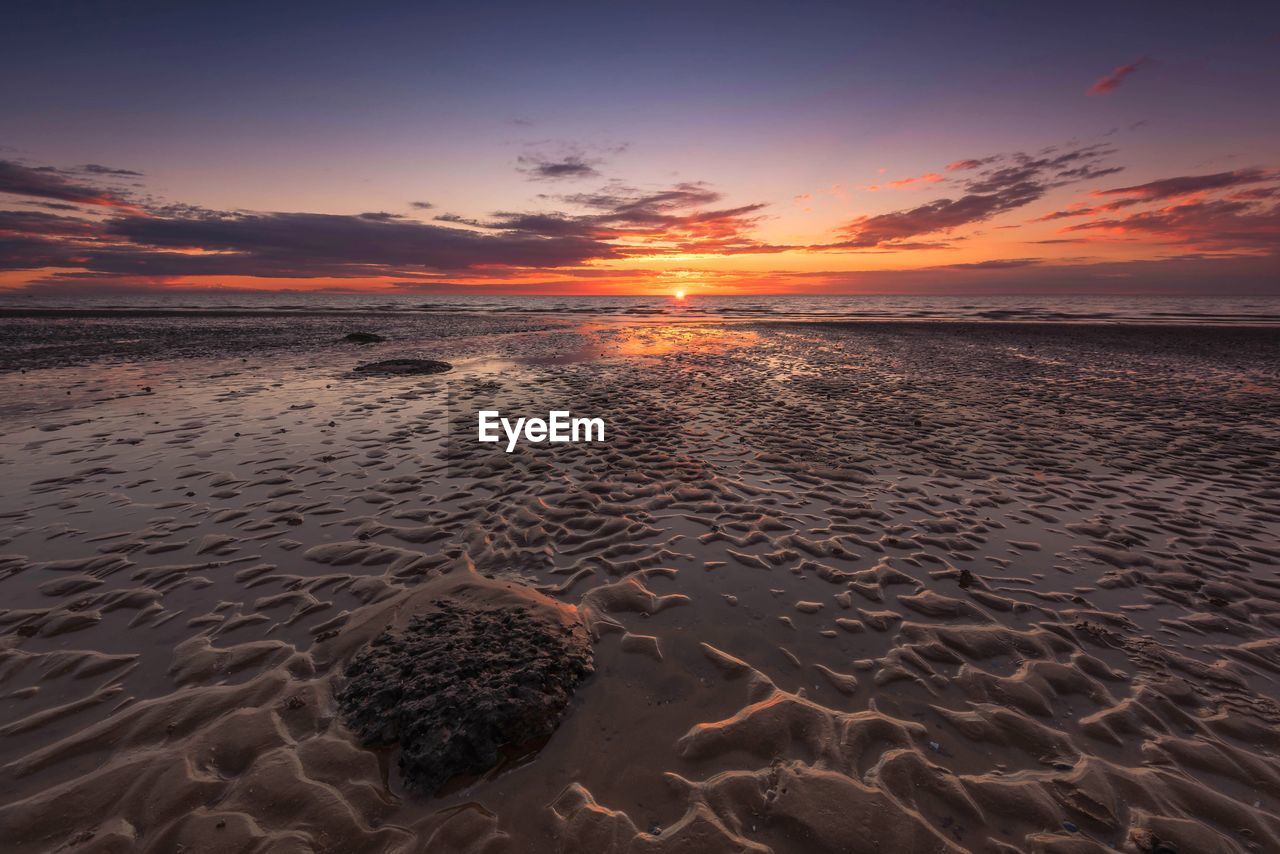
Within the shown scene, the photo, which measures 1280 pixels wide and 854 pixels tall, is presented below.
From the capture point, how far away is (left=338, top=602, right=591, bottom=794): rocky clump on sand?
12.9 feet

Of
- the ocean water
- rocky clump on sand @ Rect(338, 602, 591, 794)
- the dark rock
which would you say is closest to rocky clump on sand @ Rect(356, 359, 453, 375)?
the dark rock

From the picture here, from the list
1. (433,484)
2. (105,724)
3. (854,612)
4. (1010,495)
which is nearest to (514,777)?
(105,724)

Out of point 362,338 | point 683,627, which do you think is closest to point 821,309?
point 362,338

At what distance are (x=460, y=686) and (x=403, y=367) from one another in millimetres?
20455

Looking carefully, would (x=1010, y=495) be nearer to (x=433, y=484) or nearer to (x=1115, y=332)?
(x=433, y=484)

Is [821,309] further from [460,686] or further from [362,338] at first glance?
[460,686]

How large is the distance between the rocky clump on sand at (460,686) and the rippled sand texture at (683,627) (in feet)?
0.64

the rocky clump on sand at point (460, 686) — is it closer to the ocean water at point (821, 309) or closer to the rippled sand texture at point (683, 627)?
the rippled sand texture at point (683, 627)

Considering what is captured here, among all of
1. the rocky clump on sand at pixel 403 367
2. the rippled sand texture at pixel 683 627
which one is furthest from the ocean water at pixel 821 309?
the rippled sand texture at pixel 683 627

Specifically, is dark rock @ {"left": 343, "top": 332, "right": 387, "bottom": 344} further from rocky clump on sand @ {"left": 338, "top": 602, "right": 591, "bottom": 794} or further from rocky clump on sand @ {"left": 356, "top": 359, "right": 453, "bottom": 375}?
rocky clump on sand @ {"left": 338, "top": 602, "right": 591, "bottom": 794}

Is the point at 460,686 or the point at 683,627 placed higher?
the point at 460,686

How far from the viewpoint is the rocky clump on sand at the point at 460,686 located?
12.9 ft

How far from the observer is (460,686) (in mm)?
4391

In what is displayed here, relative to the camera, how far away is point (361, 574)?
6.59 m
